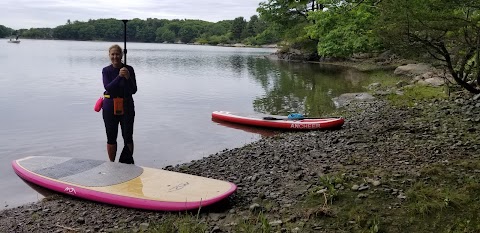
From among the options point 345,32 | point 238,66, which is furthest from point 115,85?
point 238,66

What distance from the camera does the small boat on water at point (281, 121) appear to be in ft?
44.0

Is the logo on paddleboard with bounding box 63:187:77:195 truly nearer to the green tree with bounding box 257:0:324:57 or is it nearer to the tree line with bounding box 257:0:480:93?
the tree line with bounding box 257:0:480:93

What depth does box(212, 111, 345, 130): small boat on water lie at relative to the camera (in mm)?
13406

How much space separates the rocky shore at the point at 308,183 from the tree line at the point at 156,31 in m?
121

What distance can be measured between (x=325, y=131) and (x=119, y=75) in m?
7.30

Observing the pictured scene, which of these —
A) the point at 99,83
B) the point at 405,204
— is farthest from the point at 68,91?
the point at 405,204

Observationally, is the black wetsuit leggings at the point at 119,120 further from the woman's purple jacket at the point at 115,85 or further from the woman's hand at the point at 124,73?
the woman's hand at the point at 124,73

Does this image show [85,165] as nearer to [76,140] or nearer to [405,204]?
[76,140]

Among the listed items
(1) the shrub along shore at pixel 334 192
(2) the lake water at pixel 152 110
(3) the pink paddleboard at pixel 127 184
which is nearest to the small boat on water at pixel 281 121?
(2) the lake water at pixel 152 110

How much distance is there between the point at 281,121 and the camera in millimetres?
14438

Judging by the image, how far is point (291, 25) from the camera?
52656mm

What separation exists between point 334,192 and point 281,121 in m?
8.50

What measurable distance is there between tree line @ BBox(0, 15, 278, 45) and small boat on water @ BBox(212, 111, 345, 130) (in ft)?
377

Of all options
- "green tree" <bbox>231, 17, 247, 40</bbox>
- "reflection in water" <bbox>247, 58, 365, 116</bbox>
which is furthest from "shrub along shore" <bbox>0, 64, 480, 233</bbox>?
"green tree" <bbox>231, 17, 247, 40</bbox>
